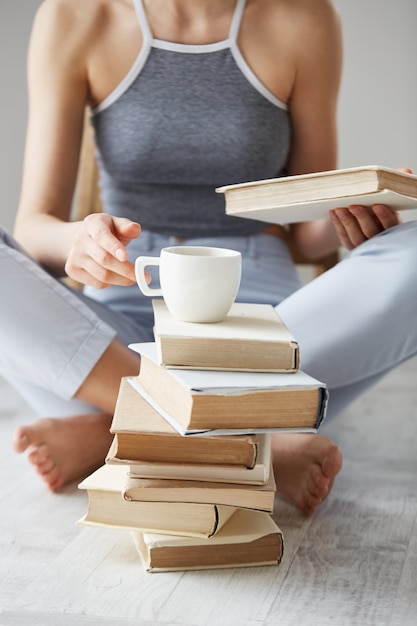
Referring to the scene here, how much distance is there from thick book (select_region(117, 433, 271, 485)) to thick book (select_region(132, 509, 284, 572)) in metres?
0.07

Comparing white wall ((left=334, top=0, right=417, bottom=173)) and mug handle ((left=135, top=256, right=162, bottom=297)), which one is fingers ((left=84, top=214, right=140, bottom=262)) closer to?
mug handle ((left=135, top=256, right=162, bottom=297))

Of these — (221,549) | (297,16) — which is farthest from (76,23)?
(221,549)

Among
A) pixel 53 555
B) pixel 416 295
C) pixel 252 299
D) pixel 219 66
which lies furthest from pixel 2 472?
pixel 219 66

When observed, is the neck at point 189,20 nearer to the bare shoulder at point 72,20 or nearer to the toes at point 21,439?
the bare shoulder at point 72,20

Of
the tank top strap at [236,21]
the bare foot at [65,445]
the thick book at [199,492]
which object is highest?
the tank top strap at [236,21]

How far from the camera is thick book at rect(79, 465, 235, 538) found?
98 cm

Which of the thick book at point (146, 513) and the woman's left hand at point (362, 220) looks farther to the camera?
the woman's left hand at point (362, 220)

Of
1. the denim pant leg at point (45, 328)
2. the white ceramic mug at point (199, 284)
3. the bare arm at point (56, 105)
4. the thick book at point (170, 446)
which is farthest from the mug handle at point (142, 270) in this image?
the bare arm at point (56, 105)

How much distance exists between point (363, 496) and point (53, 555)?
0.49m

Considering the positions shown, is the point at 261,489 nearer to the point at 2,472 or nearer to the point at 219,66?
the point at 2,472

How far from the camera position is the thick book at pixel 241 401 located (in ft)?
2.88

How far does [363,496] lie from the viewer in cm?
126

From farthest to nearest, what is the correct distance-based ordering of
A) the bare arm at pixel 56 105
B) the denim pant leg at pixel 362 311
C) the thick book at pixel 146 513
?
the bare arm at pixel 56 105 → the denim pant leg at pixel 362 311 → the thick book at pixel 146 513

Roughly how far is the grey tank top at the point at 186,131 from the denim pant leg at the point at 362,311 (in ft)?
1.26
